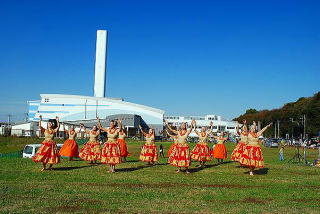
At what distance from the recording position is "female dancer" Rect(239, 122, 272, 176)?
18.3m

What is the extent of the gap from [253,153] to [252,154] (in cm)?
8

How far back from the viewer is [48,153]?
18281 millimetres

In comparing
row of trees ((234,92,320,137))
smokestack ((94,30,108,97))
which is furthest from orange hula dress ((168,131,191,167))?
smokestack ((94,30,108,97))

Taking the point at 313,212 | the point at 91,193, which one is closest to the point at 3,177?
the point at 91,193

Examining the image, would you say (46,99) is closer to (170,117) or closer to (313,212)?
(170,117)

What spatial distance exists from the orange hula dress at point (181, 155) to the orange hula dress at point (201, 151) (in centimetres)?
341

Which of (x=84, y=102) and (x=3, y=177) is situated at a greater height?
(x=84, y=102)

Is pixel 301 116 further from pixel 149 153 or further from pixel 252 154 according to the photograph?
pixel 252 154

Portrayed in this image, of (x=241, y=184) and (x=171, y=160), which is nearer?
(x=241, y=184)

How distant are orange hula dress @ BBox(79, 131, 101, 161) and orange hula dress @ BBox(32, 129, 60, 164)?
4.07 m

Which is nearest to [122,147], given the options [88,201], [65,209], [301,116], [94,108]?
[88,201]

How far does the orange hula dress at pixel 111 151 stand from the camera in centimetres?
1789

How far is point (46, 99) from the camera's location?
469 feet

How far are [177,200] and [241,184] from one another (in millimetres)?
4689
